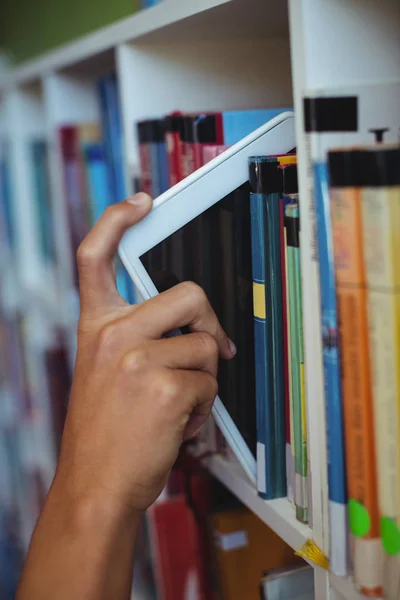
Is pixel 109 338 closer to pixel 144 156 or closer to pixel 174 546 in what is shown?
pixel 144 156

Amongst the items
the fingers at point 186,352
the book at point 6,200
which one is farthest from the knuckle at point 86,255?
the book at point 6,200

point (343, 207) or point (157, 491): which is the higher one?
point (343, 207)

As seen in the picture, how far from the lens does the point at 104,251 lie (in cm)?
65

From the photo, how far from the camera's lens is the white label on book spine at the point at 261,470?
68 centimetres

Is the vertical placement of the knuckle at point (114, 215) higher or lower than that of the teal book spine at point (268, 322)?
higher

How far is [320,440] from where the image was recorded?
1.84 feet

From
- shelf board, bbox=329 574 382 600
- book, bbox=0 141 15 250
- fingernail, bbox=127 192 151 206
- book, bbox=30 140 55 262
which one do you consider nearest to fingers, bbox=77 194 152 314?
fingernail, bbox=127 192 151 206

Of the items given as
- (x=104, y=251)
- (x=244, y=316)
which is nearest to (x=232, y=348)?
(x=244, y=316)

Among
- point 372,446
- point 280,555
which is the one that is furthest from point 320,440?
point 280,555

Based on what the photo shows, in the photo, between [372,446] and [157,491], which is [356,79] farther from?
[157,491]

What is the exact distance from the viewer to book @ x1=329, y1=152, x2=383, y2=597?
1.54ft

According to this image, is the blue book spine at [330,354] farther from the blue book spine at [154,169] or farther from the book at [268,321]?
the blue book spine at [154,169]

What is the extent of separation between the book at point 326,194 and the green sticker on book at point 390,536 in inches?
1.5

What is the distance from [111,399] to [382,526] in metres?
0.27
